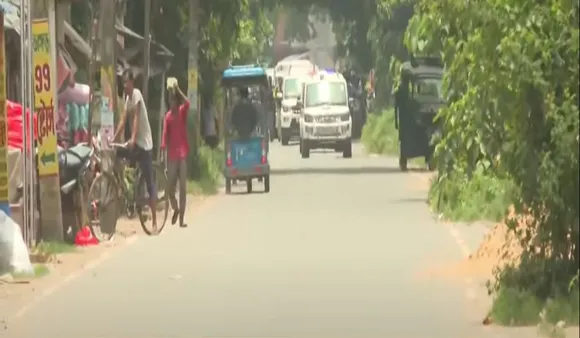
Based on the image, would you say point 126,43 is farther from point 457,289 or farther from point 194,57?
point 457,289

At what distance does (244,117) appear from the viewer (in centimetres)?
3538

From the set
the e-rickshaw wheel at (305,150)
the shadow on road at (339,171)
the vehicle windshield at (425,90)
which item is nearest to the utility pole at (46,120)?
the shadow on road at (339,171)

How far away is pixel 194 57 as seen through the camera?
3672 centimetres

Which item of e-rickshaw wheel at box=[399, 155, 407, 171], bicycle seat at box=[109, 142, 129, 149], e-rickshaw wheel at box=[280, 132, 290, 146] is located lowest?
e-rickshaw wheel at box=[280, 132, 290, 146]

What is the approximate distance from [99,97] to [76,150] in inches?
126

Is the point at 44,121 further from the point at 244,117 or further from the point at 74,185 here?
the point at 244,117

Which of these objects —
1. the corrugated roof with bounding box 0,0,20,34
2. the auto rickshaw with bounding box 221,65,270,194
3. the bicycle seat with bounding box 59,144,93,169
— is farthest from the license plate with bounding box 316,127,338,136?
the corrugated roof with bounding box 0,0,20,34

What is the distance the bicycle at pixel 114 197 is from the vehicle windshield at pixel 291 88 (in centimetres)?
5196

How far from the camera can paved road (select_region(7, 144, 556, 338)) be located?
14.3 m

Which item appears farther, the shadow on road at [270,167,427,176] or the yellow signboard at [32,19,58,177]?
the shadow on road at [270,167,427,176]

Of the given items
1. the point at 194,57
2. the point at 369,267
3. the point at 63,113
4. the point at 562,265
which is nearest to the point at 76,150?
the point at 63,113

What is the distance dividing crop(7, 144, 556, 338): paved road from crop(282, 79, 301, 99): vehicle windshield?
4828cm

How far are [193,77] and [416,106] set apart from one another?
884 centimetres

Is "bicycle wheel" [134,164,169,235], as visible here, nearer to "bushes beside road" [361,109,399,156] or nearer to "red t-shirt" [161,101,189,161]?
"red t-shirt" [161,101,189,161]
